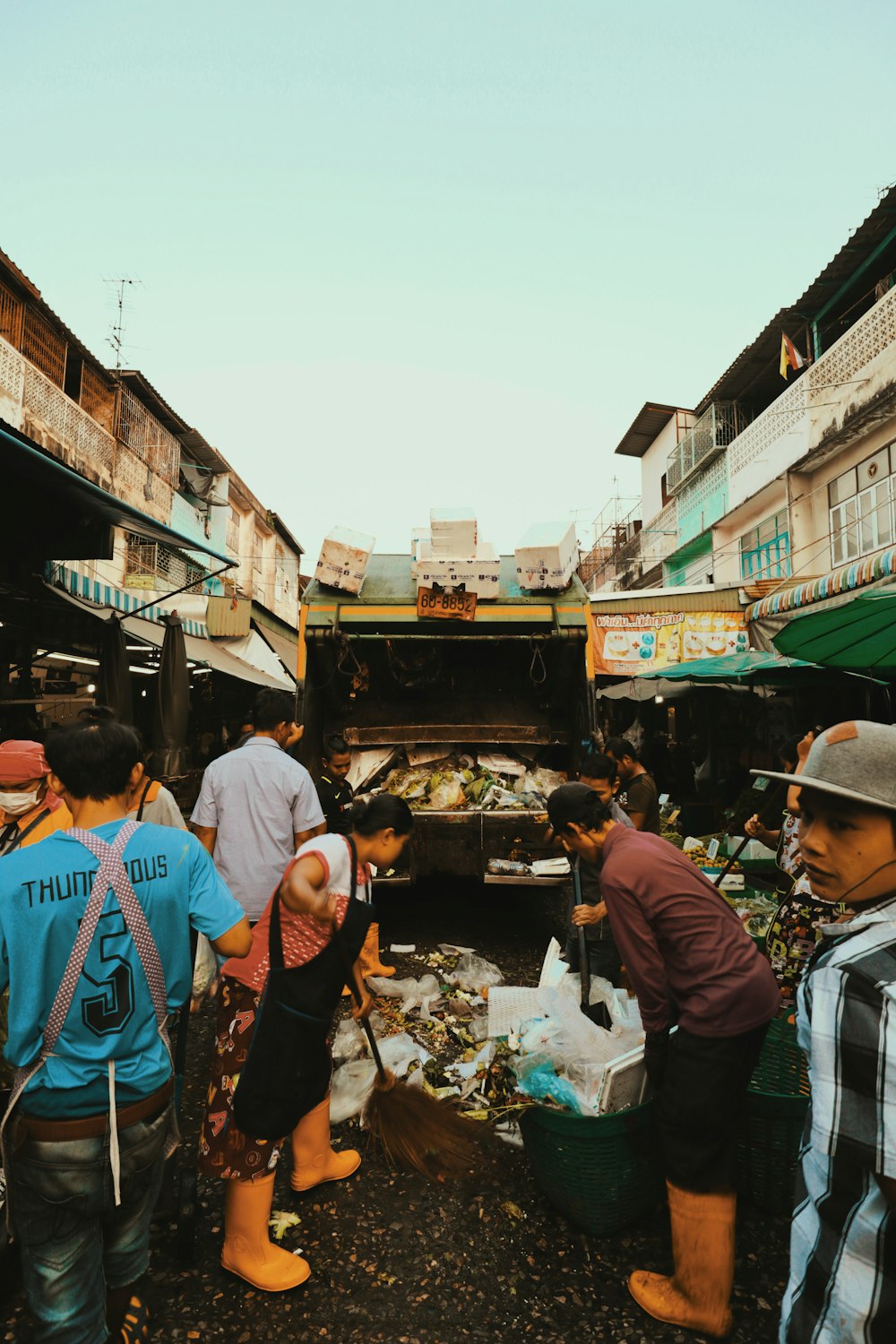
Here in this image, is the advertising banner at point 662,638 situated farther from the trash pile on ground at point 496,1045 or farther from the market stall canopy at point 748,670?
the trash pile on ground at point 496,1045

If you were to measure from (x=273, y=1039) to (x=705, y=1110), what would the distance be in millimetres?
1300

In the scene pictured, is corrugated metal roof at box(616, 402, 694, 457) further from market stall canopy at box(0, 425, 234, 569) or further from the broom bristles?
the broom bristles

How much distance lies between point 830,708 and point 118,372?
17012mm

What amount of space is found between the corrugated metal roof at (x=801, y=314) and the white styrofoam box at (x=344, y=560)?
9484mm

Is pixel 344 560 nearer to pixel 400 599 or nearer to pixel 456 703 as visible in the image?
pixel 400 599

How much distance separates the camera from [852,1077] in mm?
1054

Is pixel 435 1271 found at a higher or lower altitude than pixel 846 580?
lower

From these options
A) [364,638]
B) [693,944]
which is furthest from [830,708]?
[693,944]

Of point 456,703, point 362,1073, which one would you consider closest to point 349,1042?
point 362,1073

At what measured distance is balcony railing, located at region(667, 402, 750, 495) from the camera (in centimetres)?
1731

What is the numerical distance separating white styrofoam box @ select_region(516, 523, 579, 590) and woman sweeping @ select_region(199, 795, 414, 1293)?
3702mm

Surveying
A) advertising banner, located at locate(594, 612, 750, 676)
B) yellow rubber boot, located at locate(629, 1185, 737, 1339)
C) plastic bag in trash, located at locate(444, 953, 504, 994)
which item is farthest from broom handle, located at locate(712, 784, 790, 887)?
advertising banner, located at locate(594, 612, 750, 676)

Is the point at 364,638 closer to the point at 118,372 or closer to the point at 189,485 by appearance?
the point at 118,372

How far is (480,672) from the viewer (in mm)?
6715
